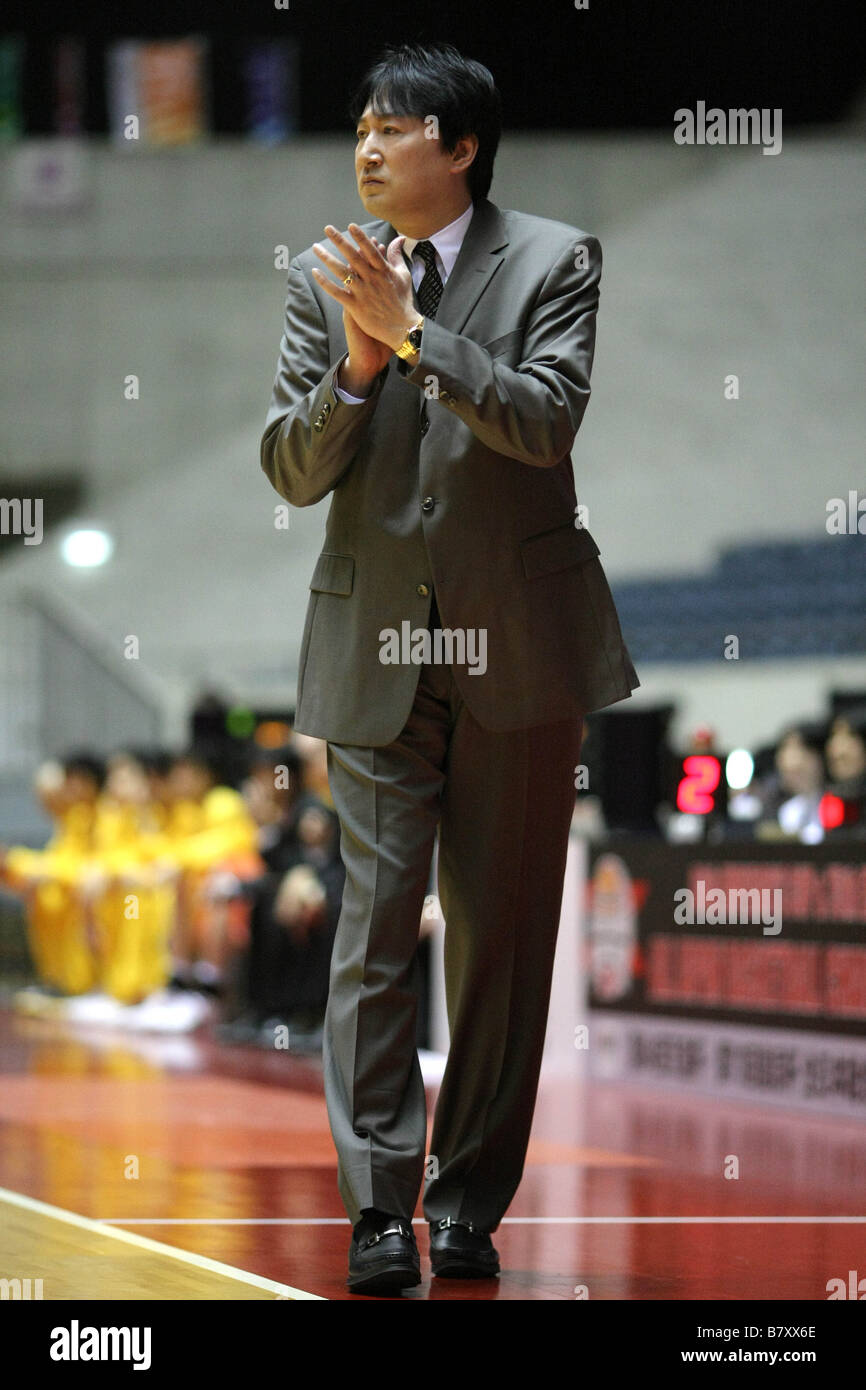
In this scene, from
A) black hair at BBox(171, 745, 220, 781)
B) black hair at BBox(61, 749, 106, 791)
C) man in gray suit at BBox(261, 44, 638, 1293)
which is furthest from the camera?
black hair at BBox(61, 749, 106, 791)

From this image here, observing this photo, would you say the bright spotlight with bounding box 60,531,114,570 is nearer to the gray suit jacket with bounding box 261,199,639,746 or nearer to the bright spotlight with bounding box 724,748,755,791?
the bright spotlight with bounding box 724,748,755,791

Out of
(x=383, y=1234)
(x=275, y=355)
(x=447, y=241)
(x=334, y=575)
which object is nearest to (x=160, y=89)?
(x=275, y=355)

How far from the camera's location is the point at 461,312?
9.71 feet

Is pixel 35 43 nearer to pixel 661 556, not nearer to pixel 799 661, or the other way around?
pixel 661 556

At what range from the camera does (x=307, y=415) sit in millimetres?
2846

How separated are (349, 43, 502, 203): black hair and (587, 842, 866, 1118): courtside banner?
3583 millimetres

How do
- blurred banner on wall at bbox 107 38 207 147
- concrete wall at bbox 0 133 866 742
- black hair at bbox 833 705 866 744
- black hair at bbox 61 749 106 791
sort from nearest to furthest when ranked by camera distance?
black hair at bbox 833 705 866 744, black hair at bbox 61 749 106 791, concrete wall at bbox 0 133 866 742, blurred banner on wall at bbox 107 38 207 147

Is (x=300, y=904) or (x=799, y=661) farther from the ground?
(x=799, y=661)

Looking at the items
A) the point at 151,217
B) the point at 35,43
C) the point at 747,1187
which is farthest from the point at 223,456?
the point at 747,1187

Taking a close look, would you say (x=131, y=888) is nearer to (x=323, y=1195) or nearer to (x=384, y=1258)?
(x=323, y=1195)

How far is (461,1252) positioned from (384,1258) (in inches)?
8.4

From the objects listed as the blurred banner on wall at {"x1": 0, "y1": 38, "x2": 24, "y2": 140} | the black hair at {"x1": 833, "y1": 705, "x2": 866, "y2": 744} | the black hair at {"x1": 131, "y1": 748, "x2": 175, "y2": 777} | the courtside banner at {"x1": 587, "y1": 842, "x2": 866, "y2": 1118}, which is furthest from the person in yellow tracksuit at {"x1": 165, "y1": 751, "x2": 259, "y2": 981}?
the blurred banner on wall at {"x1": 0, "y1": 38, "x2": 24, "y2": 140}

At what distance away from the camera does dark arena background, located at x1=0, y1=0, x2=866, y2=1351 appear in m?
3.55
